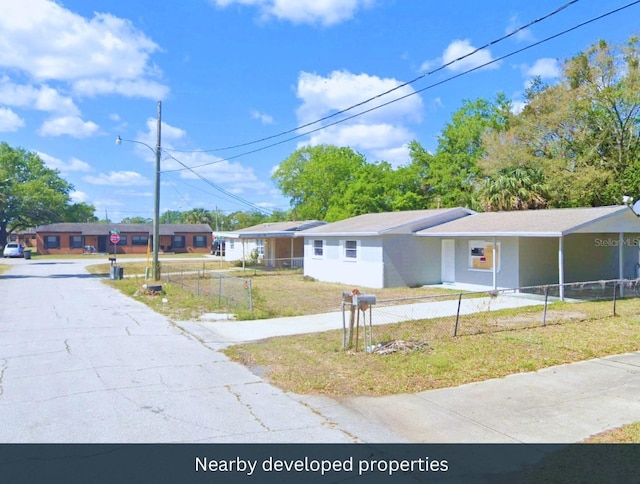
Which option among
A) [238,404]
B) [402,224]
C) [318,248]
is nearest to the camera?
[238,404]

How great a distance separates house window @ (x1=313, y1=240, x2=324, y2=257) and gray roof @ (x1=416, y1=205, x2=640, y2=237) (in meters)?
6.86

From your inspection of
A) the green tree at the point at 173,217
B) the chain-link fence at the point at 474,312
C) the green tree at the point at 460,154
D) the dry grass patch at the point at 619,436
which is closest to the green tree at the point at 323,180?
the green tree at the point at 460,154

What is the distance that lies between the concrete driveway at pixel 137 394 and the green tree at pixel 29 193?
60.5 m

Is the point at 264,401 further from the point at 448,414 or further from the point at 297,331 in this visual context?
the point at 297,331

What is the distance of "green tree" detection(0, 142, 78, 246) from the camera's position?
215ft

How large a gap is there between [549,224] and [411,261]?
6416mm

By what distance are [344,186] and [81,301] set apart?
42.7 meters

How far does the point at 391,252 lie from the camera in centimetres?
2236

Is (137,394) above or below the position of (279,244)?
below

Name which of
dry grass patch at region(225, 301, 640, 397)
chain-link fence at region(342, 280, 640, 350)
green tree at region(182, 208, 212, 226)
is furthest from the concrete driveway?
green tree at region(182, 208, 212, 226)

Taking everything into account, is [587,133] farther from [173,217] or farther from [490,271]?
[173,217]

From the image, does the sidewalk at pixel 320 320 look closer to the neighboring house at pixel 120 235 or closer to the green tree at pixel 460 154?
the green tree at pixel 460 154

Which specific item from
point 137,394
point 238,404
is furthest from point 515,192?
point 137,394
